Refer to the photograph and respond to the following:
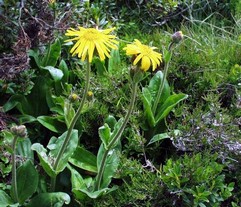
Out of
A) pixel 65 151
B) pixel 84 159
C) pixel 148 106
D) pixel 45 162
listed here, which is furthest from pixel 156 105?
pixel 45 162

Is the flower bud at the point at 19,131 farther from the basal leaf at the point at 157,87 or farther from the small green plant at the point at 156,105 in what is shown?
the basal leaf at the point at 157,87

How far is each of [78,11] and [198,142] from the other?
3.44 ft

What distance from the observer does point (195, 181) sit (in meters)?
2.00

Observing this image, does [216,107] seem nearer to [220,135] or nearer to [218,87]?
[220,135]

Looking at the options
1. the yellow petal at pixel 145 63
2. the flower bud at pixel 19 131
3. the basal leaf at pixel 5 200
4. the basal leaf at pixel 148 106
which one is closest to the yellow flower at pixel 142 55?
the yellow petal at pixel 145 63

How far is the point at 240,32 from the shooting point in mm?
3344

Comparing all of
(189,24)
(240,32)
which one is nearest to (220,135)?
(240,32)

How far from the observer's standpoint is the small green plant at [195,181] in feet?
6.47

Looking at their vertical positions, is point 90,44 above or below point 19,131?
above

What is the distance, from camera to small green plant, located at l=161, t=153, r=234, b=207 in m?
1.97

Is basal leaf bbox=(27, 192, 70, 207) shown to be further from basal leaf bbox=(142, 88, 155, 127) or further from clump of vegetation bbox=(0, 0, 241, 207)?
basal leaf bbox=(142, 88, 155, 127)

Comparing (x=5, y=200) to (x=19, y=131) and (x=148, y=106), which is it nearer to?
A: (x=19, y=131)

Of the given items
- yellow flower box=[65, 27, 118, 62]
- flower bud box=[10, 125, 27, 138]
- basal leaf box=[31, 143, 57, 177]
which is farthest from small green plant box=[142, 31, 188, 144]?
flower bud box=[10, 125, 27, 138]

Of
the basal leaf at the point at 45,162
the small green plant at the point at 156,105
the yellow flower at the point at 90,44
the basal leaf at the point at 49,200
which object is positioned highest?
the yellow flower at the point at 90,44
